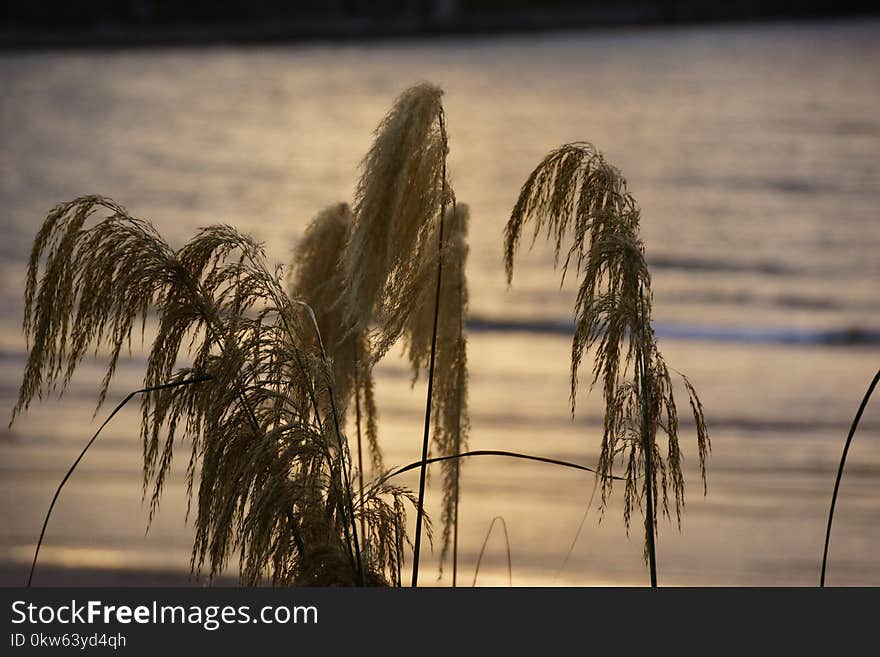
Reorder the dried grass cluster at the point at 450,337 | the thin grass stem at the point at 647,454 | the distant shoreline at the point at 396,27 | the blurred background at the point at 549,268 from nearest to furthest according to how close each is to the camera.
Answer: the thin grass stem at the point at 647,454 → the dried grass cluster at the point at 450,337 → the blurred background at the point at 549,268 → the distant shoreline at the point at 396,27

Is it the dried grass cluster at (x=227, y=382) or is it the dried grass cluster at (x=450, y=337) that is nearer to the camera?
the dried grass cluster at (x=227, y=382)

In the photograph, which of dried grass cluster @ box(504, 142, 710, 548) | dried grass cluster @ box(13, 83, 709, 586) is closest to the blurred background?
dried grass cluster @ box(13, 83, 709, 586)

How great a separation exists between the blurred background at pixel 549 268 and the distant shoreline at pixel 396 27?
59.8ft

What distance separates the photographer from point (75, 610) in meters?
→ 2.39

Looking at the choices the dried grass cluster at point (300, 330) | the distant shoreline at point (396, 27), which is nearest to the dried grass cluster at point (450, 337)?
the dried grass cluster at point (300, 330)

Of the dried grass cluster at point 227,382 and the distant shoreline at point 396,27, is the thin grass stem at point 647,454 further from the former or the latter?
the distant shoreline at point 396,27

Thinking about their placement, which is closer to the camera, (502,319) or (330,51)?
(502,319)

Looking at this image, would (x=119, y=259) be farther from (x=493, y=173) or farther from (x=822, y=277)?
(x=493, y=173)

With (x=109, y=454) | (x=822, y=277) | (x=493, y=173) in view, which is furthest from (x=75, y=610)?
(x=493, y=173)

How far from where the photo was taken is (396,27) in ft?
258

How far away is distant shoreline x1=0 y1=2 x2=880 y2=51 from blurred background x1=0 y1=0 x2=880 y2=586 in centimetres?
1822

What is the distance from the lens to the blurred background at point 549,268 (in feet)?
19.6

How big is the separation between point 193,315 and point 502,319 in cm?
977

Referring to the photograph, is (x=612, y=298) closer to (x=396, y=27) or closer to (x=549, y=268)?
(x=549, y=268)
